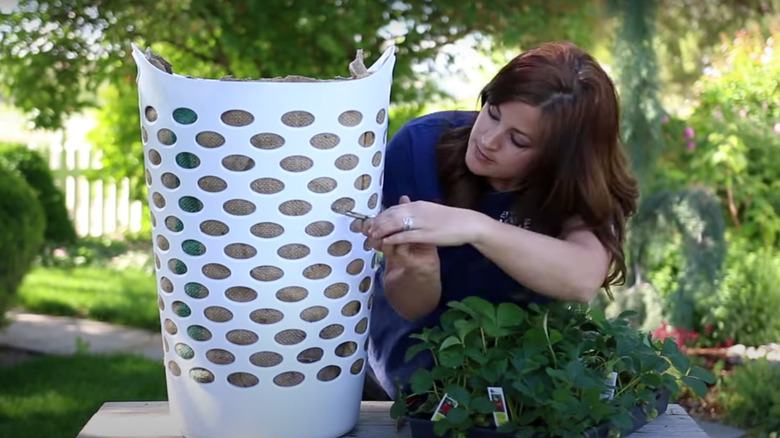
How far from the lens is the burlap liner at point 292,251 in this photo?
132cm

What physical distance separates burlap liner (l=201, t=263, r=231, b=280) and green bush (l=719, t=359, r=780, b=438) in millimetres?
2521

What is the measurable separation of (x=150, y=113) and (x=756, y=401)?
107 inches

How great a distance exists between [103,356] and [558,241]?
3106 mm

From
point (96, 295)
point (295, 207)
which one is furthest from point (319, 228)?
point (96, 295)

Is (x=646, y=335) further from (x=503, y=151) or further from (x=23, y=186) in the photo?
(x=23, y=186)

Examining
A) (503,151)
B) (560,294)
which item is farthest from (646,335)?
(503,151)

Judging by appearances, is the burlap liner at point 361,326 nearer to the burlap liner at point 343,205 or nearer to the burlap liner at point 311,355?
the burlap liner at point 311,355

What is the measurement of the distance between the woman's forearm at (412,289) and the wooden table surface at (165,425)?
0.18m

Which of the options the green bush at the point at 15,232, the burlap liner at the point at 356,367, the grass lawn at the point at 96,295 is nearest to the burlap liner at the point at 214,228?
the burlap liner at the point at 356,367

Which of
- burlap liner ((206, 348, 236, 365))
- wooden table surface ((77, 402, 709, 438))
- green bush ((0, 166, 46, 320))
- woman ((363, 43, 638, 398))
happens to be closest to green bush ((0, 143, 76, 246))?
green bush ((0, 166, 46, 320))

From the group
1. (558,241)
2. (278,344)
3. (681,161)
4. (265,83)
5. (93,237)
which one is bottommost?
(93,237)

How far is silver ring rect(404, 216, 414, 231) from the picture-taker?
4.29 feet

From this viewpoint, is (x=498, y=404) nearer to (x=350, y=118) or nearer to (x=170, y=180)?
(x=350, y=118)

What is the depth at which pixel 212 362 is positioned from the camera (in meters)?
1.38
